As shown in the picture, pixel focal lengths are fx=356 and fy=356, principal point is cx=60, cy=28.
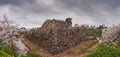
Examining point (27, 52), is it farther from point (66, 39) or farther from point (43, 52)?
point (66, 39)

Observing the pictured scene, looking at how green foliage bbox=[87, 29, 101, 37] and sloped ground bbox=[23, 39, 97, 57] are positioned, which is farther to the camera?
green foliage bbox=[87, 29, 101, 37]

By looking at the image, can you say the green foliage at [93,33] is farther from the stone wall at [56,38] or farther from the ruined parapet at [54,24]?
the ruined parapet at [54,24]

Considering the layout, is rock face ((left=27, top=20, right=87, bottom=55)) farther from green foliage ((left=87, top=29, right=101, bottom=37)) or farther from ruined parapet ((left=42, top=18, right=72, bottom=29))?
green foliage ((left=87, top=29, right=101, bottom=37))

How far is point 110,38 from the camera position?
207 ft

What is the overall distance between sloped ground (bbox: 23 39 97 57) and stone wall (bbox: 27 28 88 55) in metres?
1.16

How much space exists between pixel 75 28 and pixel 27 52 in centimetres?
1556

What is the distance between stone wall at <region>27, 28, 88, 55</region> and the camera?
70.9 meters

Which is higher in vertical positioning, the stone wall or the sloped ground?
the stone wall

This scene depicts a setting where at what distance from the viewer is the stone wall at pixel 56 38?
7088cm

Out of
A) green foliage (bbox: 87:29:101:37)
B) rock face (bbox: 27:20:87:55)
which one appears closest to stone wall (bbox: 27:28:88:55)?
rock face (bbox: 27:20:87:55)

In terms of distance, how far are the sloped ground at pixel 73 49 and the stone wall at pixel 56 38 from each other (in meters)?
1.16

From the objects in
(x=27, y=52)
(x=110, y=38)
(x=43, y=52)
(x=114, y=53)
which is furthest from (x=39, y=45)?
(x=114, y=53)

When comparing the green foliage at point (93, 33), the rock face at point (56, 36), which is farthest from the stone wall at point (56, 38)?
the green foliage at point (93, 33)

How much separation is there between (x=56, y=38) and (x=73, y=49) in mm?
4124
